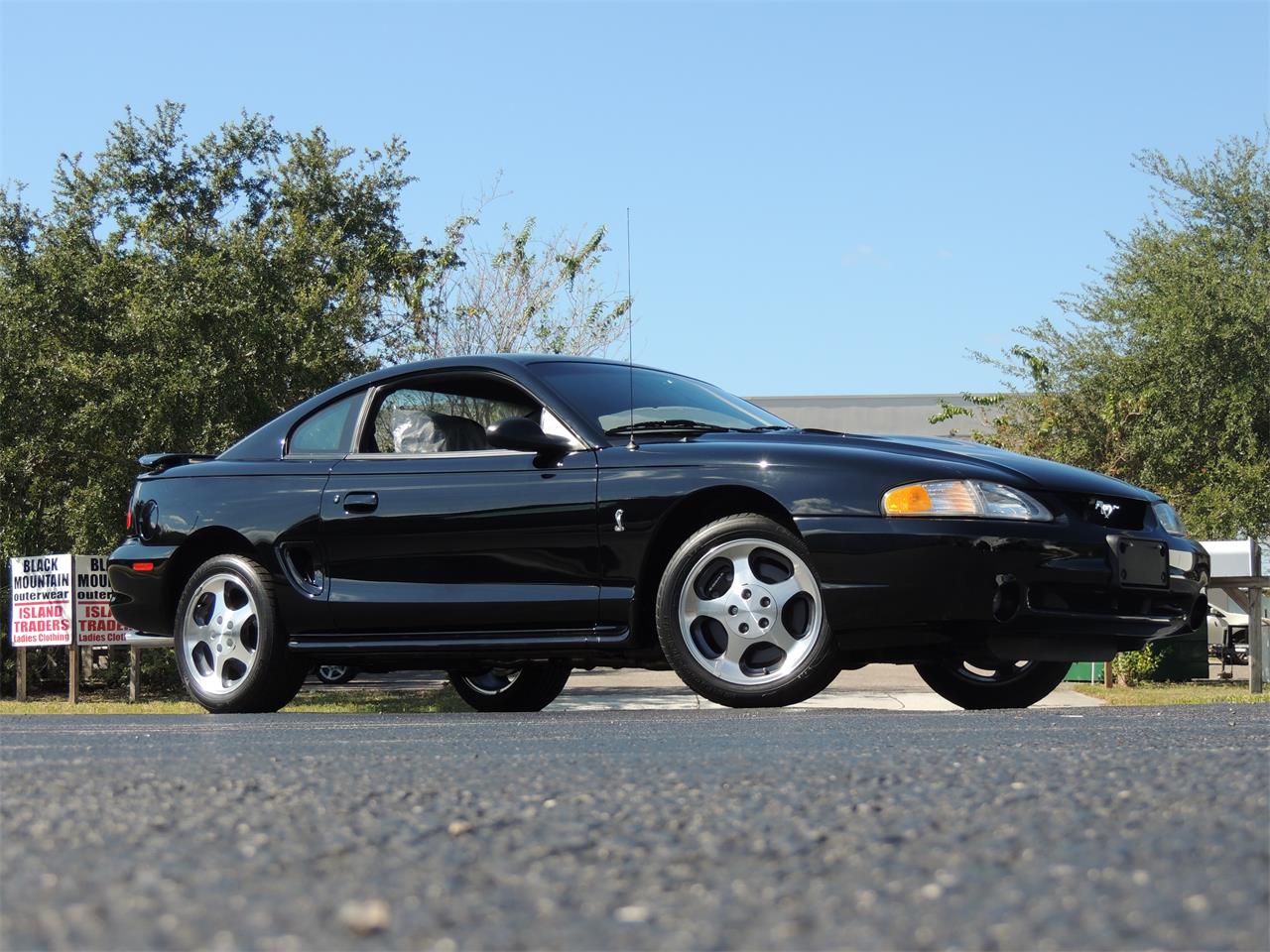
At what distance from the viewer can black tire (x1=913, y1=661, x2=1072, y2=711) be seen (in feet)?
23.4

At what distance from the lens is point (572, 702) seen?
61.4 feet

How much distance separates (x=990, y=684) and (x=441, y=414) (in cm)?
264

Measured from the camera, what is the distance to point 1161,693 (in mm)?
20109

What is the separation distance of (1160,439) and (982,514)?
20.3 meters

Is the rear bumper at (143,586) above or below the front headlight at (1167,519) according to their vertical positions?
below

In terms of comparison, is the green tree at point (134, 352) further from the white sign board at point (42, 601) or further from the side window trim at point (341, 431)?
the side window trim at point (341, 431)

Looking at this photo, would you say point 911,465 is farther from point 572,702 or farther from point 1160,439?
point 1160,439

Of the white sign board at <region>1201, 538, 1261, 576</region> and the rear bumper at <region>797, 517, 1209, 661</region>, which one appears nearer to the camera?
the rear bumper at <region>797, 517, 1209, 661</region>

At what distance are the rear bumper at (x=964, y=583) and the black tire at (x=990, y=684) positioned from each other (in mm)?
1021

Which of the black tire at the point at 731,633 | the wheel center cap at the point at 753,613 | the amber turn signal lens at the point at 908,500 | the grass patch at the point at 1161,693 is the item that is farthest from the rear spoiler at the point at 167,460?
the grass patch at the point at 1161,693

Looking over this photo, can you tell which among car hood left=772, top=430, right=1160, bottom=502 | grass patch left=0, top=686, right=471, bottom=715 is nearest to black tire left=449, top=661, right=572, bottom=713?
car hood left=772, top=430, right=1160, bottom=502

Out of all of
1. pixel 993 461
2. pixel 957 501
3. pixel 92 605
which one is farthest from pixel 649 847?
pixel 92 605

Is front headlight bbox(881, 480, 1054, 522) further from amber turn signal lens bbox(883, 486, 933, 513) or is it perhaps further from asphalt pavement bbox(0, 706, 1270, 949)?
asphalt pavement bbox(0, 706, 1270, 949)

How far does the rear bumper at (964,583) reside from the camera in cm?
590
